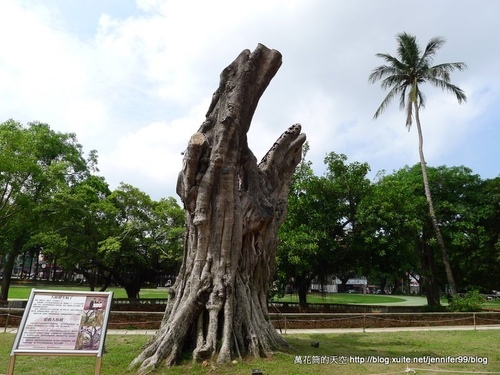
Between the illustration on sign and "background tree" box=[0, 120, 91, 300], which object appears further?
"background tree" box=[0, 120, 91, 300]

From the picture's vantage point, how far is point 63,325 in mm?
6000

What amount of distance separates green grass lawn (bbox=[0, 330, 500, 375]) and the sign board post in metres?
1.58

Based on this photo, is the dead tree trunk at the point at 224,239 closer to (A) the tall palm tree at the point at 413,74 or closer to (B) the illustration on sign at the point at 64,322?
(B) the illustration on sign at the point at 64,322

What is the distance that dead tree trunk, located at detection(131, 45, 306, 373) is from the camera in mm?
8000

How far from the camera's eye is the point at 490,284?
31.7m

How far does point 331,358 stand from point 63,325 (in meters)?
5.48

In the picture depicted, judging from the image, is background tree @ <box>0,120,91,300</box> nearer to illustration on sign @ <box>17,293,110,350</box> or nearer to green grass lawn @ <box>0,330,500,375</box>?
green grass lawn @ <box>0,330,500,375</box>

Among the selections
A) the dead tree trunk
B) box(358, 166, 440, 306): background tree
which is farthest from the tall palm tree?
the dead tree trunk

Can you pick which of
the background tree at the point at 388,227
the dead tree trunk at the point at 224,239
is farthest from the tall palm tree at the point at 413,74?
the dead tree trunk at the point at 224,239

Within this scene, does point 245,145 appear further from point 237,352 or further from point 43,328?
point 43,328

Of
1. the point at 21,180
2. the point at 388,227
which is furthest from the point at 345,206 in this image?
the point at 21,180

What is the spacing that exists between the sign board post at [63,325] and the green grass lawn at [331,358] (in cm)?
158

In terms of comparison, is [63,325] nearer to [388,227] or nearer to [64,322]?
[64,322]

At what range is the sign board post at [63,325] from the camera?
5.74 m
